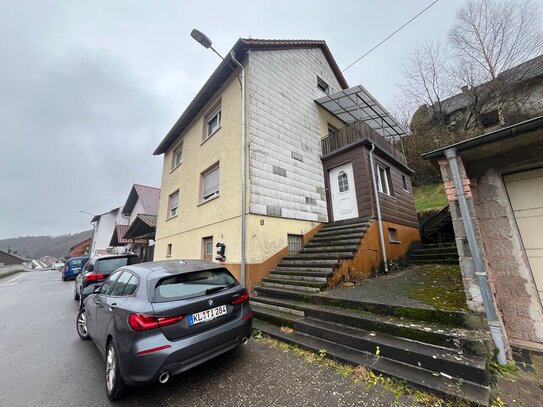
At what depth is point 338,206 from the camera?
9172mm

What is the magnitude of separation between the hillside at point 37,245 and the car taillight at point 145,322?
3710 inches

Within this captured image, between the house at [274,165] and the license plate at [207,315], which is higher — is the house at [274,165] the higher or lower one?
the higher one

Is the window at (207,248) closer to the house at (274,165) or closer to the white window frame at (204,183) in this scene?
the house at (274,165)

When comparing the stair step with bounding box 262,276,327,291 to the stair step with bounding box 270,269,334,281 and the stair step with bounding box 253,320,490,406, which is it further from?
the stair step with bounding box 253,320,490,406

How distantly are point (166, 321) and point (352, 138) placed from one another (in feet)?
28.6

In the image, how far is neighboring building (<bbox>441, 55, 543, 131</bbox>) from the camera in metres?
15.9

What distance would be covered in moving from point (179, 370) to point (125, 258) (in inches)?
257

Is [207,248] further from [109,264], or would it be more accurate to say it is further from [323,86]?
[323,86]

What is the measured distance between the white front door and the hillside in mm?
92461

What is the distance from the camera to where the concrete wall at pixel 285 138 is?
7.44 meters

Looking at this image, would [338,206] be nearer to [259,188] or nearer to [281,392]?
[259,188]

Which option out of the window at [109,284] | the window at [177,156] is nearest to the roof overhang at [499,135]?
the window at [109,284]

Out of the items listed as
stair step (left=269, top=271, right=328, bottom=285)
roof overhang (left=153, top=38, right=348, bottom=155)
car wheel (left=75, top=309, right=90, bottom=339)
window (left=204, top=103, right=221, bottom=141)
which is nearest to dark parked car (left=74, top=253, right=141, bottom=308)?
car wheel (left=75, top=309, right=90, bottom=339)

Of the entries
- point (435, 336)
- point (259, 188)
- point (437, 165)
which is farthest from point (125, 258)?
point (437, 165)
